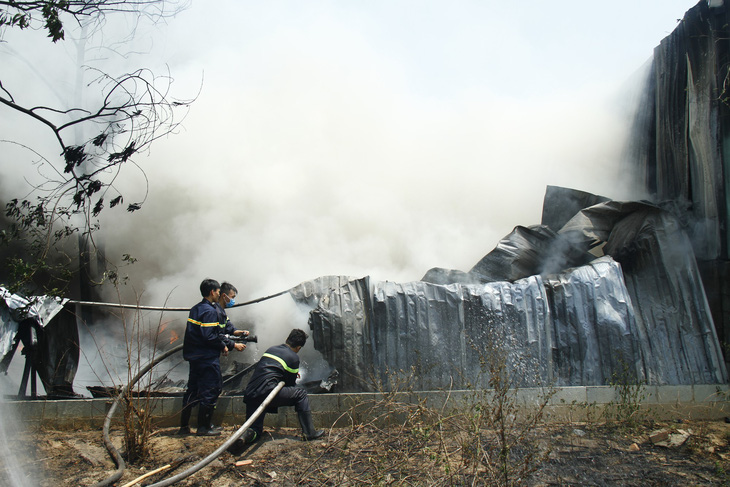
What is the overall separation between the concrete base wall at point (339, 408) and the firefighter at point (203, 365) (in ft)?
1.05

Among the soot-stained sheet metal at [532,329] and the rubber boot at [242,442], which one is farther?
the soot-stained sheet metal at [532,329]

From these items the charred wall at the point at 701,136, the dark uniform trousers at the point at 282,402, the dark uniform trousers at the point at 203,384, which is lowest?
the dark uniform trousers at the point at 282,402

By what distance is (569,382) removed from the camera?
588 cm

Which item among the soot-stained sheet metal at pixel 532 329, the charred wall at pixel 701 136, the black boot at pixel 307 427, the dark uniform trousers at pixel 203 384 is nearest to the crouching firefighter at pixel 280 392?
the black boot at pixel 307 427

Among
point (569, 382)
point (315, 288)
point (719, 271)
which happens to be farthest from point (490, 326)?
point (719, 271)

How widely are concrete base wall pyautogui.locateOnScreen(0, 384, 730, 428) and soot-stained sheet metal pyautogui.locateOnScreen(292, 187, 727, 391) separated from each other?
229 millimetres

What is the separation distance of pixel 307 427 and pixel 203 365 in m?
1.27

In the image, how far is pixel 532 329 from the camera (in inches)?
234

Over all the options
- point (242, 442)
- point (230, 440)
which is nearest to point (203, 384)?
point (242, 442)

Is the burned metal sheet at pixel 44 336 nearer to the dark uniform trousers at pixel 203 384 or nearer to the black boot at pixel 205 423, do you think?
the dark uniform trousers at pixel 203 384

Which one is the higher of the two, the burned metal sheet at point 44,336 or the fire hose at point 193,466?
the burned metal sheet at point 44,336

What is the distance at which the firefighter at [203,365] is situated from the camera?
17.1 ft

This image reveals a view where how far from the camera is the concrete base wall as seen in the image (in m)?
5.51

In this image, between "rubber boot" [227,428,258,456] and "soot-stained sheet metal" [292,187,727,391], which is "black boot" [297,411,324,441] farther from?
"soot-stained sheet metal" [292,187,727,391]
